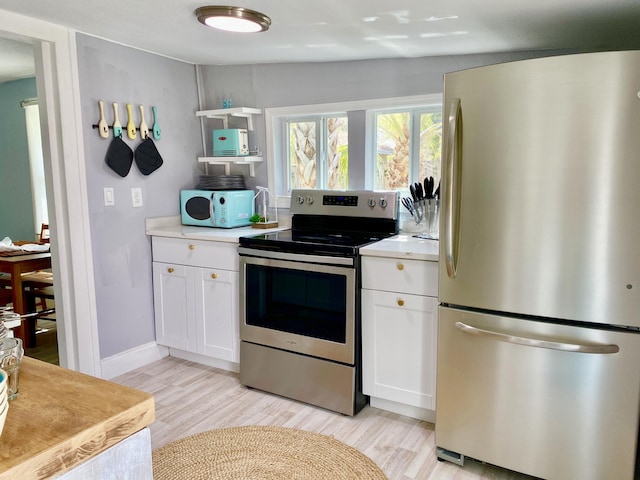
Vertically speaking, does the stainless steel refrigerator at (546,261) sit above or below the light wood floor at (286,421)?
above

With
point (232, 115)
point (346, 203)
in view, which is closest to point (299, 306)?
point (346, 203)

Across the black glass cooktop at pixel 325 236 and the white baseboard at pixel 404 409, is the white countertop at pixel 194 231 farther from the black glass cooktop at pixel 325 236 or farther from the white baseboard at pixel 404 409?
the white baseboard at pixel 404 409

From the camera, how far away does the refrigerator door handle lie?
191cm

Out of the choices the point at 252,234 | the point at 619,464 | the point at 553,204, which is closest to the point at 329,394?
the point at 252,234

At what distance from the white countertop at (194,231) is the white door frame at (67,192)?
473 mm

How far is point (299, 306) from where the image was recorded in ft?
8.74

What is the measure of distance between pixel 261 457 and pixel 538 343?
4.20 feet

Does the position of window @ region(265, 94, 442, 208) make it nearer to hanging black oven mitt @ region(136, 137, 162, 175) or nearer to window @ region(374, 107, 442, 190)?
window @ region(374, 107, 442, 190)

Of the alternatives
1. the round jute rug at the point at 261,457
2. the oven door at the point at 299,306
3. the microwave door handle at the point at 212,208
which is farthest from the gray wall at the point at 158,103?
the round jute rug at the point at 261,457

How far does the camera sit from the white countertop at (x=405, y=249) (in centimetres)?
229

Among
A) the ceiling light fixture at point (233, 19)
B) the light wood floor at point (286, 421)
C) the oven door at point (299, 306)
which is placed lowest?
the light wood floor at point (286, 421)

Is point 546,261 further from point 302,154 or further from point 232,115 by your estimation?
point 232,115

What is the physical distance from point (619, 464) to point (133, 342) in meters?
2.71

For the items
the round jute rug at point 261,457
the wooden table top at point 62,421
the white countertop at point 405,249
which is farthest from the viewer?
the white countertop at point 405,249
